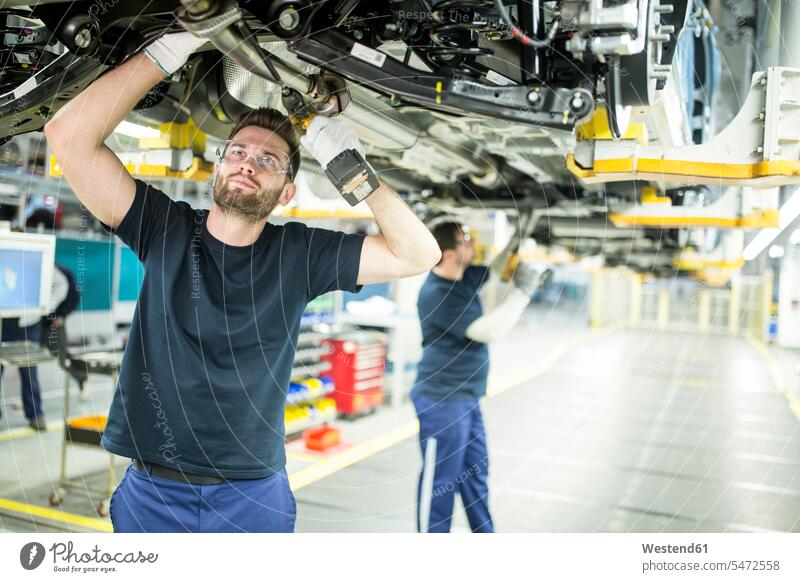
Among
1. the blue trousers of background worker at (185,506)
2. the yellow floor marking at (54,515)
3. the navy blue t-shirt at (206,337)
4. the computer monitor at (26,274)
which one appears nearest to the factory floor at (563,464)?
the yellow floor marking at (54,515)

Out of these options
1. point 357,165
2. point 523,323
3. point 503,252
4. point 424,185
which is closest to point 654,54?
point 357,165

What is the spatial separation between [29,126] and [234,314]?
1.12 meters

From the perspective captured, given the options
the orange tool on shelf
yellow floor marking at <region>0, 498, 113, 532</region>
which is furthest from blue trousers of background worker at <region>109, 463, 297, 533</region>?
the orange tool on shelf

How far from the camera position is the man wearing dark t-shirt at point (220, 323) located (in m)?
1.99

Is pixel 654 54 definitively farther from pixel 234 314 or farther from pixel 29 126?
pixel 29 126

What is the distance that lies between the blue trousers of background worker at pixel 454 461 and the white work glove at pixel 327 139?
2296 mm

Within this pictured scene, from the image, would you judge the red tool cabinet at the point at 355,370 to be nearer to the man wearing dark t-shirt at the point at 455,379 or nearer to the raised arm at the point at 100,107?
the man wearing dark t-shirt at the point at 455,379

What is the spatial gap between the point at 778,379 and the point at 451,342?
11.6m

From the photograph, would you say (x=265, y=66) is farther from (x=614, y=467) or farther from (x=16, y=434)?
(x=16, y=434)

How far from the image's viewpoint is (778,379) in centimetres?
1301

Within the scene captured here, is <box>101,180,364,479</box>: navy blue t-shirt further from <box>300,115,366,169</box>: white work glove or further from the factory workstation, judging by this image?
<box>300,115,366,169</box>: white work glove

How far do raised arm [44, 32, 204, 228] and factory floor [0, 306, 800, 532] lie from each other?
3065mm

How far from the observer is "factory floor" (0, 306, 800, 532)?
15.1 ft
